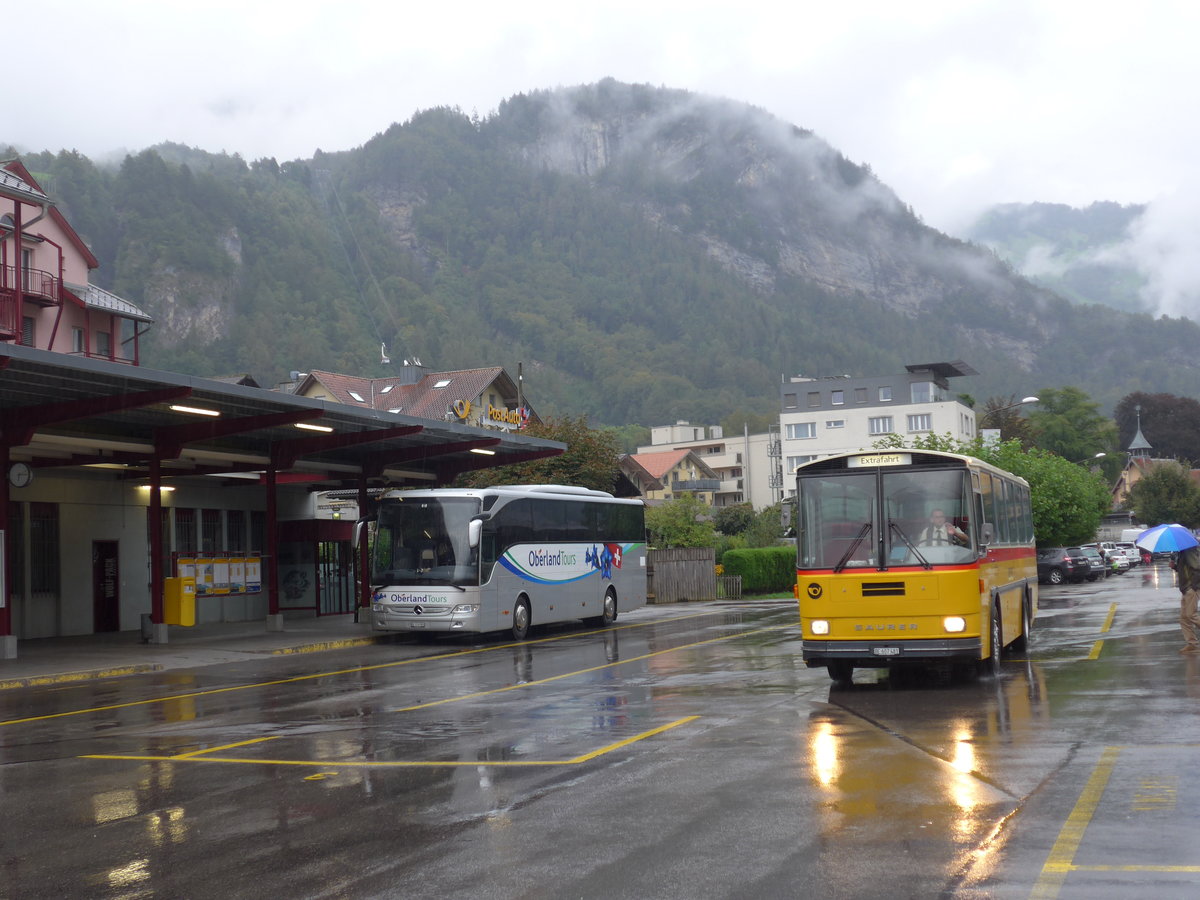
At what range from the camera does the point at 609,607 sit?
32.0 metres

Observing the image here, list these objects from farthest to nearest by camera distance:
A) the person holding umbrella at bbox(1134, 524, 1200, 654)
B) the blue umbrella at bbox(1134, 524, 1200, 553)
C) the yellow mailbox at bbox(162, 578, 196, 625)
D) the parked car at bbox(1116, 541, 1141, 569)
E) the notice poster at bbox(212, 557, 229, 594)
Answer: the parked car at bbox(1116, 541, 1141, 569) → the notice poster at bbox(212, 557, 229, 594) → the yellow mailbox at bbox(162, 578, 196, 625) → the blue umbrella at bbox(1134, 524, 1200, 553) → the person holding umbrella at bbox(1134, 524, 1200, 654)

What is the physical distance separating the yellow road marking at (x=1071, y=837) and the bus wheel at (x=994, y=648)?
6.43 meters

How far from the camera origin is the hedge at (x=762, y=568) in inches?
2024

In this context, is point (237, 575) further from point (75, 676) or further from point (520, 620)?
point (75, 676)

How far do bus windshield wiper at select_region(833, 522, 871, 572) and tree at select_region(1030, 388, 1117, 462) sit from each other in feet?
408

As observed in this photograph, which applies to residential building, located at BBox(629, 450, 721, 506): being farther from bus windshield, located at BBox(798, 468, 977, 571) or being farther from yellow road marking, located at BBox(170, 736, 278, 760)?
yellow road marking, located at BBox(170, 736, 278, 760)

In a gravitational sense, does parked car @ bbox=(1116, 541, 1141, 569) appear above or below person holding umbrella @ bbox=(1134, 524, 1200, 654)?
below

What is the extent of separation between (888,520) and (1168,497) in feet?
330

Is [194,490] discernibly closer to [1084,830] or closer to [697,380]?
[1084,830]

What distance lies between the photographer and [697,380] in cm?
18088

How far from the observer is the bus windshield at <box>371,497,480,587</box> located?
2569 centimetres

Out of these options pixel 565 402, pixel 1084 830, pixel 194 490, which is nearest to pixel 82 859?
pixel 1084 830

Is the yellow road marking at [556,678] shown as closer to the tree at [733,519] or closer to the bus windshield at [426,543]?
the bus windshield at [426,543]

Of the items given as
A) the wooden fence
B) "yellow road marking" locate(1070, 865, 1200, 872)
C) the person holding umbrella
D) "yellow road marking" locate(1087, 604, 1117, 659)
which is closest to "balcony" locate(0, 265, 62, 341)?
the wooden fence
